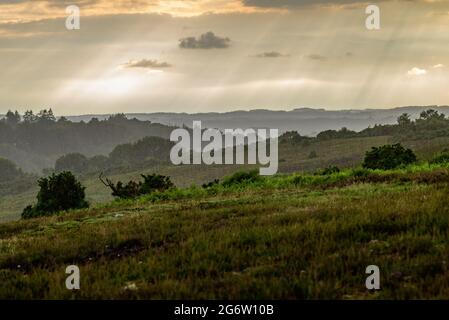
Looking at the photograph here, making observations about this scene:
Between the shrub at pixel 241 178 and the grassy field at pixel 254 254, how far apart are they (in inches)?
558

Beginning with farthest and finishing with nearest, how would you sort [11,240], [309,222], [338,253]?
[11,240] < [309,222] < [338,253]

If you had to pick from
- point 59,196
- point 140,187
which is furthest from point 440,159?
point 59,196

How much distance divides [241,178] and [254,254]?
2192 cm

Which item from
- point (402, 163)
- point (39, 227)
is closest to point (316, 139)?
point (402, 163)

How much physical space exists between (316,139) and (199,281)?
152 m

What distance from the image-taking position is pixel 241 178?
1245 inches

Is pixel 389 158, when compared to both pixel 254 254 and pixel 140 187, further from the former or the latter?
pixel 254 254

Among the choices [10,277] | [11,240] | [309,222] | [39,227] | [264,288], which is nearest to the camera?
[264,288]

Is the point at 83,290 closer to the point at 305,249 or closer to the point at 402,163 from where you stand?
the point at 305,249

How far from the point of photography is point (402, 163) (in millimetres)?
31281

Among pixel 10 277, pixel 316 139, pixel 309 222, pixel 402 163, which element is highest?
pixel 316 139

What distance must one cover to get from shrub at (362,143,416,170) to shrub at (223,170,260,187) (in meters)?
7.25

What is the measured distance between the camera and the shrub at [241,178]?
30.5m

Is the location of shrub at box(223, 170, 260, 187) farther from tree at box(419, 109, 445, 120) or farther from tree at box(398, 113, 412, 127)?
tree at box(398, 113, 412, 127)
